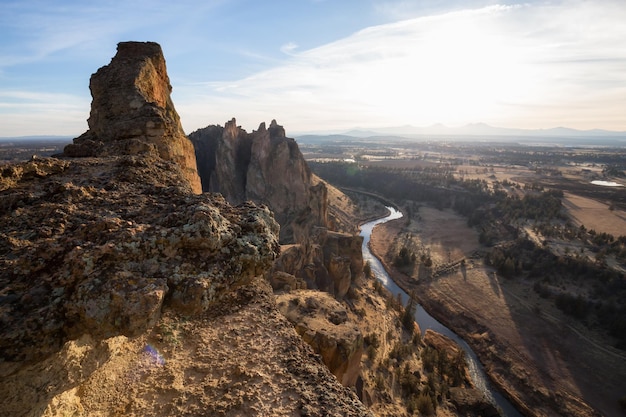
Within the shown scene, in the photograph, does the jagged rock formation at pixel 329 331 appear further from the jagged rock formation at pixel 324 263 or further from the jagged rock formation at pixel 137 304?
the jagged rock formation at pixel 137 304

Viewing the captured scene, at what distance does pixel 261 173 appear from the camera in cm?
3894

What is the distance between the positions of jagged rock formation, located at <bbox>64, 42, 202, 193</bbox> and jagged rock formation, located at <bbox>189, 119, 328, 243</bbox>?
2543cm

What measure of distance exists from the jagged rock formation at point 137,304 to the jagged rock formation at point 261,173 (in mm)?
29316

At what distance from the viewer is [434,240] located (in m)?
51.5

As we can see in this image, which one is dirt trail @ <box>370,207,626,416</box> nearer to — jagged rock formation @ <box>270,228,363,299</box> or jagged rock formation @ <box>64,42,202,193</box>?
jagged rock formation @ <box>270,228,363,299</box>

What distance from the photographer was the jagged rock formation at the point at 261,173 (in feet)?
124

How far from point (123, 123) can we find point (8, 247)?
20.9 feet

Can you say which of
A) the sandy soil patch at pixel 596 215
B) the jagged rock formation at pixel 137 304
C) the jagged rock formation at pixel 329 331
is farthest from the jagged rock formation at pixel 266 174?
the sandy soil patch at pixel 596 215

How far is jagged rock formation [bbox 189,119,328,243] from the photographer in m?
37.8

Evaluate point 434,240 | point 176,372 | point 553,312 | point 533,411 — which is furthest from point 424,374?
point 434,240

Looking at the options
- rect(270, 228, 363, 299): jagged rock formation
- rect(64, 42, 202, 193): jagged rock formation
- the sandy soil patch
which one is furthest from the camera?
the sandy soil patch

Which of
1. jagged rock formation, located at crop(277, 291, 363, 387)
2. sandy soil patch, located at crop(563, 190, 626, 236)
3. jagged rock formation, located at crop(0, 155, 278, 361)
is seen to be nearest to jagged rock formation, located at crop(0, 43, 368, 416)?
jagged rock formation, located at crop(0, 155, 278, 361)

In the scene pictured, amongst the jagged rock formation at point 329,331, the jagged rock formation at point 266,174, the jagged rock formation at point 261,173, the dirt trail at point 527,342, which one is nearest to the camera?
the jagged rock formation at point 329,331

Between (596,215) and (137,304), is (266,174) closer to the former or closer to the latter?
(137,304)
